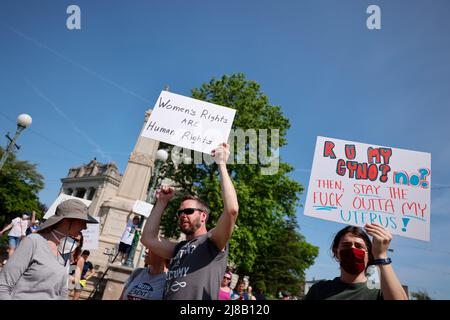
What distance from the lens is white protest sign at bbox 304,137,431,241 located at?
9.53 feet

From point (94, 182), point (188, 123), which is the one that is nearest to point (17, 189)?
point (94, 182)

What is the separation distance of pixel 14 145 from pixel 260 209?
40.6 feet

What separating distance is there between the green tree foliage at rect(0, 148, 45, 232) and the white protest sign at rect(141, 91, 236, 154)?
40300 millimetres

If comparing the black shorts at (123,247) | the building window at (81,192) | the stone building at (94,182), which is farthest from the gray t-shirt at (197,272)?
the building window at (81,192)

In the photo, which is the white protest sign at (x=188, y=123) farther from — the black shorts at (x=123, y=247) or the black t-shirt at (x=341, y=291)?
the black shorts at (x=123, y=247)

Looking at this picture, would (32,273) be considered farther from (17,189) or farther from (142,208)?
(17,189)

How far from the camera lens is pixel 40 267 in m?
2.18

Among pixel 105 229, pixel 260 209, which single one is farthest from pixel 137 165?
pixel 260 209

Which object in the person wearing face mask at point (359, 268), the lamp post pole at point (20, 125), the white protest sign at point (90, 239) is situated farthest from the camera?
the lamp post pole at point (20, 125)

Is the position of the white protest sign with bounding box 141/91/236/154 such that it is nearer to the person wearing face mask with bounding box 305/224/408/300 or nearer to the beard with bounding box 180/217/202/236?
the beard with bounding box 180/217/202/236

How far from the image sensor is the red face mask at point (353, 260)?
2041mm

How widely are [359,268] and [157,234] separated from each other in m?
1.82

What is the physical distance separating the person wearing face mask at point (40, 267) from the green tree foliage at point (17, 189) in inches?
1605

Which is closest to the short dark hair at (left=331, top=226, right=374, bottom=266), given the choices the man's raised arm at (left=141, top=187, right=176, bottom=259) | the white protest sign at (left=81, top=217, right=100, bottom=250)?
the man's raised arm at (left=141, top=187, right=176, bottom=259)
